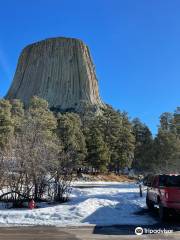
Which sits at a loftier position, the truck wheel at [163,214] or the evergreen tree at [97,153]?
the evergreen tree at [97,153]

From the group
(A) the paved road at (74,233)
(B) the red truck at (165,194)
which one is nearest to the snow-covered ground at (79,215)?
(B) the red truck at (165,194)

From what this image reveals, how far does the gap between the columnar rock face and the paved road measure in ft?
407

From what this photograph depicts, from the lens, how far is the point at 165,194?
50.2ft

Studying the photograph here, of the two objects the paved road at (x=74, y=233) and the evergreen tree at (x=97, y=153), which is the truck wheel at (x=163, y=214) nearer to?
the paved road at (x=74, y=233)

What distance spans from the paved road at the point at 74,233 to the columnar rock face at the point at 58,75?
124 metres

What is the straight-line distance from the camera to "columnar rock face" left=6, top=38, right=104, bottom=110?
473 feet

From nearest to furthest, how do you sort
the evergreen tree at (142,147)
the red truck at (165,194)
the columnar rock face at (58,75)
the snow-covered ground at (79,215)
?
1. the red truck at (165,194)
2. the snow-covered ground at (79,215)
3. the evergreen tree at (142,147)
4. the columnar rock face at (58,75)

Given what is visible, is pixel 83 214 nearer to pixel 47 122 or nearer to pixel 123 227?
pixel 123 227

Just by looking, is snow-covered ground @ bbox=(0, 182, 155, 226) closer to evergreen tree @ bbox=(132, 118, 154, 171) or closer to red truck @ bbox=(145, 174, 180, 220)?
red truck @ bbox=(145, 174, 180, 220)

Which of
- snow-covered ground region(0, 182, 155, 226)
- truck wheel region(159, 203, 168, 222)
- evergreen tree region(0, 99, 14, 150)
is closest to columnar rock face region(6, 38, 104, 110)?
evergreen tree region(0, 99, 14, 150)

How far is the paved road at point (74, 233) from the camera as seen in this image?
39.4 feet

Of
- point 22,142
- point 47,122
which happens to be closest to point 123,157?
point 47,122

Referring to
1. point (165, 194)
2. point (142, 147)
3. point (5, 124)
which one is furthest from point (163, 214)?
point (142, 147)

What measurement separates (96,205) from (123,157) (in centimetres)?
6275
